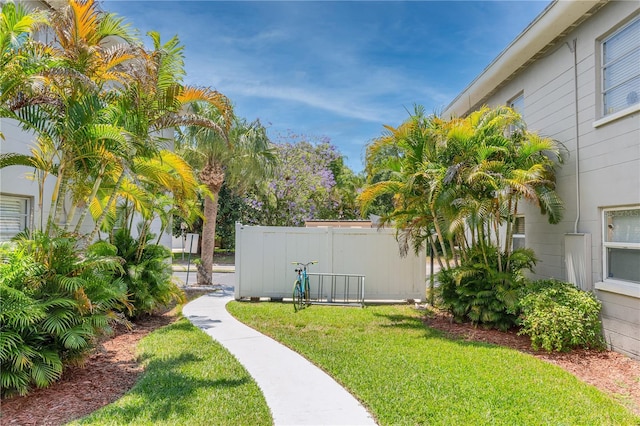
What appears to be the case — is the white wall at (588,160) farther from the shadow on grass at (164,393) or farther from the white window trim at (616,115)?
the shadow on grass at (164,393)

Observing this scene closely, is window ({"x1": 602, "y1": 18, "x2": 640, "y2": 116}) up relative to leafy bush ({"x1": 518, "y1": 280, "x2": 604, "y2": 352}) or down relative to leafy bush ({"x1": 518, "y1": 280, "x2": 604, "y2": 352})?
up

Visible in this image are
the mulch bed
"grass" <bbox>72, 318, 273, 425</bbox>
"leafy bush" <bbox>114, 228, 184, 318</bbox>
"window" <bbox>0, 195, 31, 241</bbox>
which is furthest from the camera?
"leafy bush" <bbox>114, 228, 184, 318</bbox>

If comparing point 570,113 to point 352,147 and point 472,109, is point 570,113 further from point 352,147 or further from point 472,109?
point 352,147

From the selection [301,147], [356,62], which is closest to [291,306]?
[356,62]

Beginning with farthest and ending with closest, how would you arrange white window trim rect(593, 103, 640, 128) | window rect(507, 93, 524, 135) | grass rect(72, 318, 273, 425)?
window rect(507, 93, 524, 135)
white window trim rect(593, 103, 640, 128)
grass rect(72, 318, 273, 425)

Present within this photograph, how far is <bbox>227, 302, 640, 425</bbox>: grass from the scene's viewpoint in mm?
3928

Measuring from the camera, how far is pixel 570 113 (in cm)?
716

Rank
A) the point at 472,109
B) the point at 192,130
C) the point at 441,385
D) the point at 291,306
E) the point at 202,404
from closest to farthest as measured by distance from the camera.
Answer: the point at 202,404 → the point at 441,385 → the point at 291,306 → the point at 472,109 → the point at 192,130

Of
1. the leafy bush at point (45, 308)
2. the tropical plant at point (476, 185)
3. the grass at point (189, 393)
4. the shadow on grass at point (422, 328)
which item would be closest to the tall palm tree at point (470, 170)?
the tropical plant at point (476, 185)

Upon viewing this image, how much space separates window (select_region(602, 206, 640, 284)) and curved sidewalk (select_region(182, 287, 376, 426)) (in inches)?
185

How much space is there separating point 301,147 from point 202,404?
21196 millimetres

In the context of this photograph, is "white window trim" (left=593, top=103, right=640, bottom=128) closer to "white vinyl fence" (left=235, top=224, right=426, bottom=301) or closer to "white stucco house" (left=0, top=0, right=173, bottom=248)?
"white vinyl fence" (left=235, top=224, right=426, bottom=301)

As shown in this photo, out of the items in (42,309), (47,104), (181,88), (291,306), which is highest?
(181,88)

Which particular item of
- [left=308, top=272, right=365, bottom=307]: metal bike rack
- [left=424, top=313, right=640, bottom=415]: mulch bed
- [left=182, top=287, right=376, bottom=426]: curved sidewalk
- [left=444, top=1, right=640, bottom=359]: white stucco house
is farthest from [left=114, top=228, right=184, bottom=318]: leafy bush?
[left=444, top=1, right=640, bottom=359]: white stucco house
